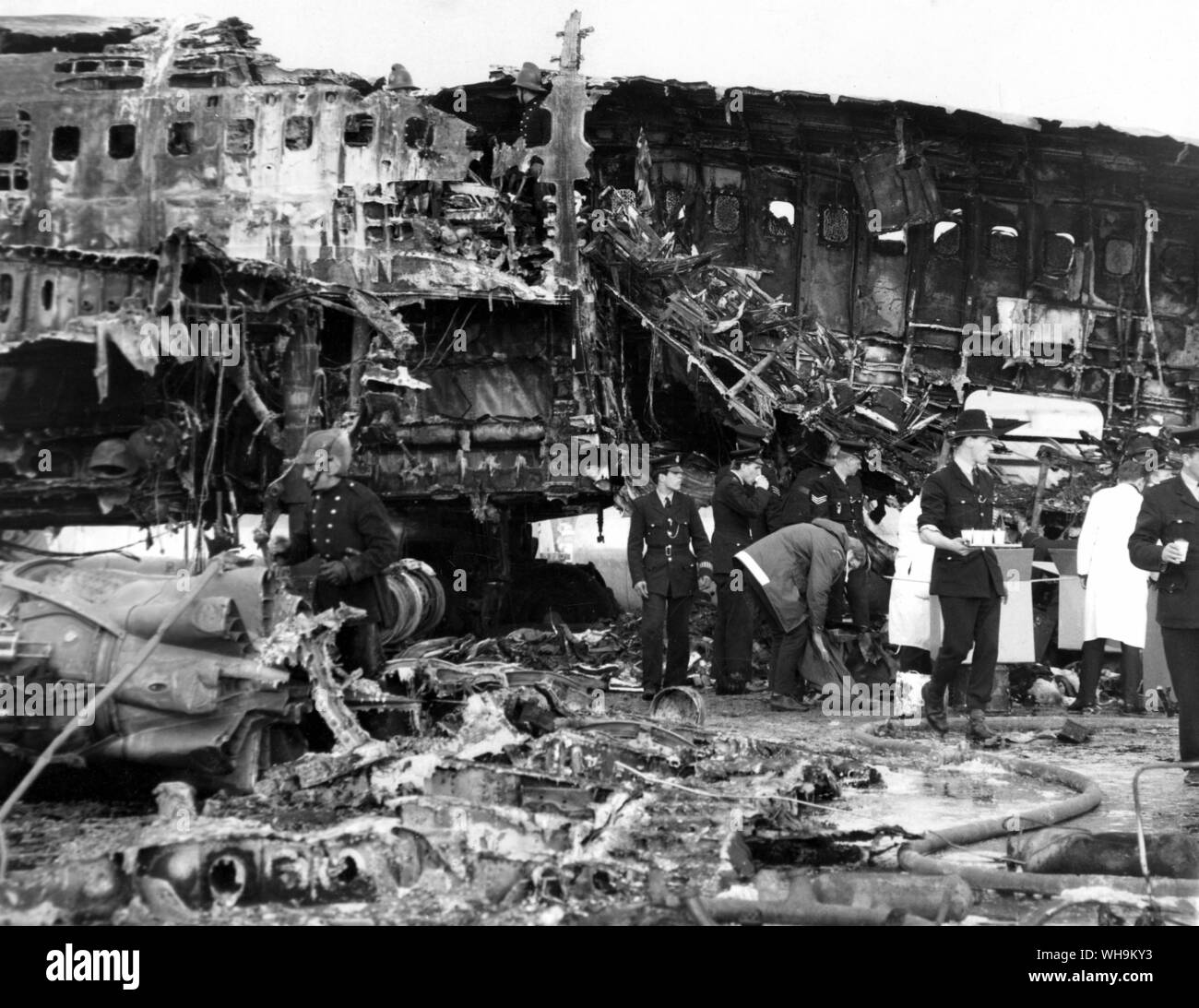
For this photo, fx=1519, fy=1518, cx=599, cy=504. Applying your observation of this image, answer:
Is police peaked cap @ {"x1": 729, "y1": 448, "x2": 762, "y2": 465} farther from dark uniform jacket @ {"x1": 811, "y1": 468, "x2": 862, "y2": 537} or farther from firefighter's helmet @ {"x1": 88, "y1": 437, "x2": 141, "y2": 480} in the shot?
firefighter's helmet @ {"x1": 88, "y1": 437, "x2": 141, "y2": 480}

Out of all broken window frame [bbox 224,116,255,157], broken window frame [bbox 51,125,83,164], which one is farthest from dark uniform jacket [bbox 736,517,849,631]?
broken window frame [bbox 51,125,83,164]

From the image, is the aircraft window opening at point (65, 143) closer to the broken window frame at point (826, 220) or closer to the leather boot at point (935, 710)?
the leather boot at point (935, 710)

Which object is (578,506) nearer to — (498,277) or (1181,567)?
(498,277)

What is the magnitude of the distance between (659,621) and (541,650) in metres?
2.44

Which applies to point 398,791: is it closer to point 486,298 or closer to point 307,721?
point 307,721

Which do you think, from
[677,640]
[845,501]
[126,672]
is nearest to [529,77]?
[845,501]

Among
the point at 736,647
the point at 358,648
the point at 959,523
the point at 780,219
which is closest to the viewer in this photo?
the point at 358,648

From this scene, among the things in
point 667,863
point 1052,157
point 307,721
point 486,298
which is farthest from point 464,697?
point 1052,157

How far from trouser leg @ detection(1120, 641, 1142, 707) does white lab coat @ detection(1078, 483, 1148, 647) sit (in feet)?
0.25

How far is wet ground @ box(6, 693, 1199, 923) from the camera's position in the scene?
16.6ft

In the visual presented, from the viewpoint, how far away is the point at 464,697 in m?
8.27

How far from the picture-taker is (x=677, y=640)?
11.7 m

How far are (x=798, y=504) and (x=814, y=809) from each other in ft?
20.1

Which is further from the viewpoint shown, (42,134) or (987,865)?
(42,134)
